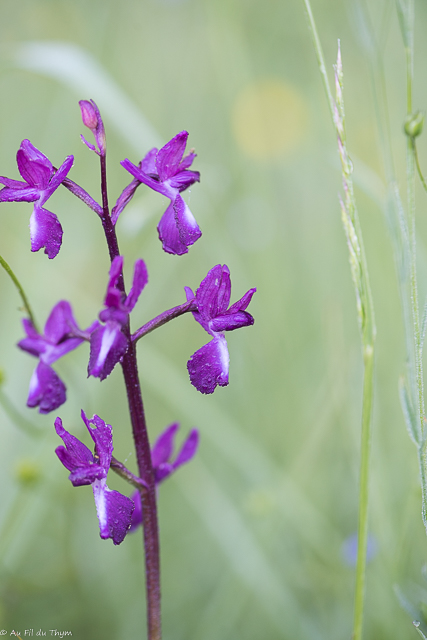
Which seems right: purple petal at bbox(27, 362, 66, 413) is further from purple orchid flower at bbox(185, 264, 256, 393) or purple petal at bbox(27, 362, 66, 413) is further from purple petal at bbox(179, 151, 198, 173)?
purple petal at bbox(179, 151, 198, 173)

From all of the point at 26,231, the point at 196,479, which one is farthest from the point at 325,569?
the point at 26,231

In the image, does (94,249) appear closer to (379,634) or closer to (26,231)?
(26,231)

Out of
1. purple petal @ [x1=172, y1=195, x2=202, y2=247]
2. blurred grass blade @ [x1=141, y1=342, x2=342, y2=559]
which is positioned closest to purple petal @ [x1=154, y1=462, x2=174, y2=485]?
purple petal @ [x1=172, y1=195, x2=202, y2=247]

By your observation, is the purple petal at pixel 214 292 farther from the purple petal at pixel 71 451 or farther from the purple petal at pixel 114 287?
the purple petal at pixel 71 451

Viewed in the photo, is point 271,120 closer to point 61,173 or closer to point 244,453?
point 244,453

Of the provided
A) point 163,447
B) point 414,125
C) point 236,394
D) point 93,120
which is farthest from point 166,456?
point 236,394

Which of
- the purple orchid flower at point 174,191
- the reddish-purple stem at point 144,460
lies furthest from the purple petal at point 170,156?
the reddish-purple stem at point 144,460

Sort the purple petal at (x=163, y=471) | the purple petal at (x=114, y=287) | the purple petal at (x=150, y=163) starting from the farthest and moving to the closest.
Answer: the purple petal at (x=163, y=471)
the purple petal at (x=150, y=163)
the purple petal at (x=114, y=287)
